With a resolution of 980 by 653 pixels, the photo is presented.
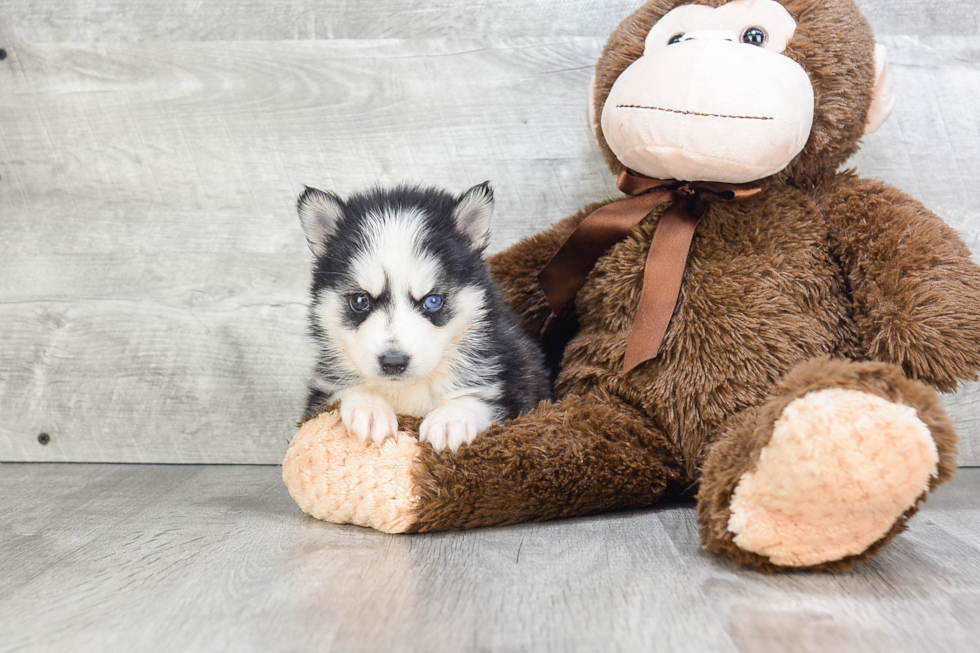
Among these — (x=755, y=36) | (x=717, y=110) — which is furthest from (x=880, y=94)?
(x=717, y=110)

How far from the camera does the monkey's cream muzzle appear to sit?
5.34 feet

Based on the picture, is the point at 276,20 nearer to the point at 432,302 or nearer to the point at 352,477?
the point at 432,302

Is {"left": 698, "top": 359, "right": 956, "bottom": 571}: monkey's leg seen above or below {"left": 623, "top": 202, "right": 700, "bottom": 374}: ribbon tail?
below

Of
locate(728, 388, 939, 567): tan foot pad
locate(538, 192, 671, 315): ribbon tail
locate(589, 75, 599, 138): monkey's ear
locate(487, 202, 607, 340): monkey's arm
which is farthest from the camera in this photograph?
locate(487, 202, 607, 340): monkey's arm

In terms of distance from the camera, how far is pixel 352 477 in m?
1.58

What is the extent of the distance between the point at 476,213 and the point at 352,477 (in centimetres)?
65

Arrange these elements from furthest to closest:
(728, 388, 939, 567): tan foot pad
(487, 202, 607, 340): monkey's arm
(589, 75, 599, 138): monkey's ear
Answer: (487, 202, 607, 340): monkey's arm
(589, 75, 599, 138): monkey's ear
(728, 388, 939, 567): tan foot pad

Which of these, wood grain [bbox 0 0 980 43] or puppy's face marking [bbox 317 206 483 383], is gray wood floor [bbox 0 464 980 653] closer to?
puppy's face marking [bbox 317 206 483 383]

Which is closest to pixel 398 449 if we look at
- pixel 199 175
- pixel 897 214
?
pixel 897 214

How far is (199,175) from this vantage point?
2480mm

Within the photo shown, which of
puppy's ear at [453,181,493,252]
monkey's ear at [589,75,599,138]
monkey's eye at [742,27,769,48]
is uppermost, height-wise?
monkey's eye at [742,27,769,48]

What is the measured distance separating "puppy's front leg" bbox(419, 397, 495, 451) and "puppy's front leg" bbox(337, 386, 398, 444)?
2.7 inches

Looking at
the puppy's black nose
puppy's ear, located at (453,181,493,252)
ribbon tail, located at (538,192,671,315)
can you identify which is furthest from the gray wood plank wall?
the puppy's black nose

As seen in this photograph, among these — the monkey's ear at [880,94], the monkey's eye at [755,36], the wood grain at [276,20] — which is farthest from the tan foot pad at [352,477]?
the wood grain at [276,20]
